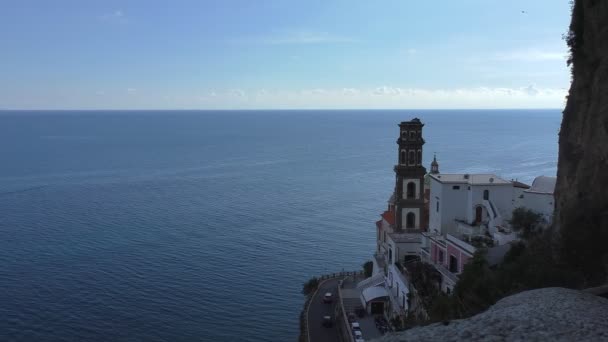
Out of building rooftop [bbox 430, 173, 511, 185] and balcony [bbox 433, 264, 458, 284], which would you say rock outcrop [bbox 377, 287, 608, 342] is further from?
building rooftop [bbox 430, 173, 511, 185]

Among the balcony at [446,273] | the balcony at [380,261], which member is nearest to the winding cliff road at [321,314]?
the balcony at [380,261]

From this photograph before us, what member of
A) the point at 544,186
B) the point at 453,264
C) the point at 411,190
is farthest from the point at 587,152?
the point at 411,190

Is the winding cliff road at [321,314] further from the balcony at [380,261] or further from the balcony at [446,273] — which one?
the balcony at [446,273]

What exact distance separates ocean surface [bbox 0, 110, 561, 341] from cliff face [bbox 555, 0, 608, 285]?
23.0 metres

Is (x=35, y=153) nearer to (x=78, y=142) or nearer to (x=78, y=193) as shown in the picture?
(x=78, y=142)

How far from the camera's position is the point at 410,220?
1590 inches

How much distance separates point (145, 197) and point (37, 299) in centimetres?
3953

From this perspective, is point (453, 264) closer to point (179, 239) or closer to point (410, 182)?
point (410, 182)

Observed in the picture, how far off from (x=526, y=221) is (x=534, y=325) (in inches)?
816

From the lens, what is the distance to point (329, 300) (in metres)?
39.3

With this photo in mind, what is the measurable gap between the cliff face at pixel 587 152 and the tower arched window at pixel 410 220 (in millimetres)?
20092

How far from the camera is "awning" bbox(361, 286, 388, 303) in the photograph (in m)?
36.0

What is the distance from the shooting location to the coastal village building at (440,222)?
103ft

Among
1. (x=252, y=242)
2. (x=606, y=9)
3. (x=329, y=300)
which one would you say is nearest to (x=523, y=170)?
(x=252, y=242)
